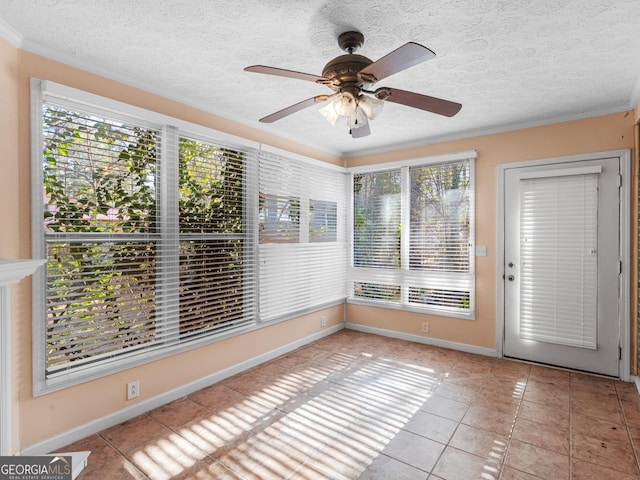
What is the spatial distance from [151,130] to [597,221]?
3942 millimetres

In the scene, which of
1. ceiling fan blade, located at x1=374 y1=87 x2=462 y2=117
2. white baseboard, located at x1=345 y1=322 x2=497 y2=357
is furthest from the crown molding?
white baseboard, located at x1=345 y1=322 x2=497 y2=357

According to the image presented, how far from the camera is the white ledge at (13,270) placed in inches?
60.3

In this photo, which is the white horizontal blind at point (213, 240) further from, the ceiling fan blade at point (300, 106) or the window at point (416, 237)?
the window at point (416, 237)

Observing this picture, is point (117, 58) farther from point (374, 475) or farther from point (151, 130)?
point (374, 475)

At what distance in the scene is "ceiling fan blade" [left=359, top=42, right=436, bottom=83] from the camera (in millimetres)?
1372

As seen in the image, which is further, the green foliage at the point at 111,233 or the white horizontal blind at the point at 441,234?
the white horizontal blind at the point at 441,234

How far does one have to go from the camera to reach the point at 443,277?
13.2ft

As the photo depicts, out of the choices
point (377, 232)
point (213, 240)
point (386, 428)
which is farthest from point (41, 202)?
point (377, 232)

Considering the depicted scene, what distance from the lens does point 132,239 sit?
2500 mm

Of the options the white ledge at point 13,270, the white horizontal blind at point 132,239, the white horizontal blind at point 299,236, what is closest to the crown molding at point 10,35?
the white horizontal blind at point 132,239

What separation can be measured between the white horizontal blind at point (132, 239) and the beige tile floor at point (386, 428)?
58cm

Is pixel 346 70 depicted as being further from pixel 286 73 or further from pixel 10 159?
Result: pixel 10 159

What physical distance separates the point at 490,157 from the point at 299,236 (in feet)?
7.46

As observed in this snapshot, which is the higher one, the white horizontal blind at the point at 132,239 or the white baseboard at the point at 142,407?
the white horizontal blind at the point at 132,239
